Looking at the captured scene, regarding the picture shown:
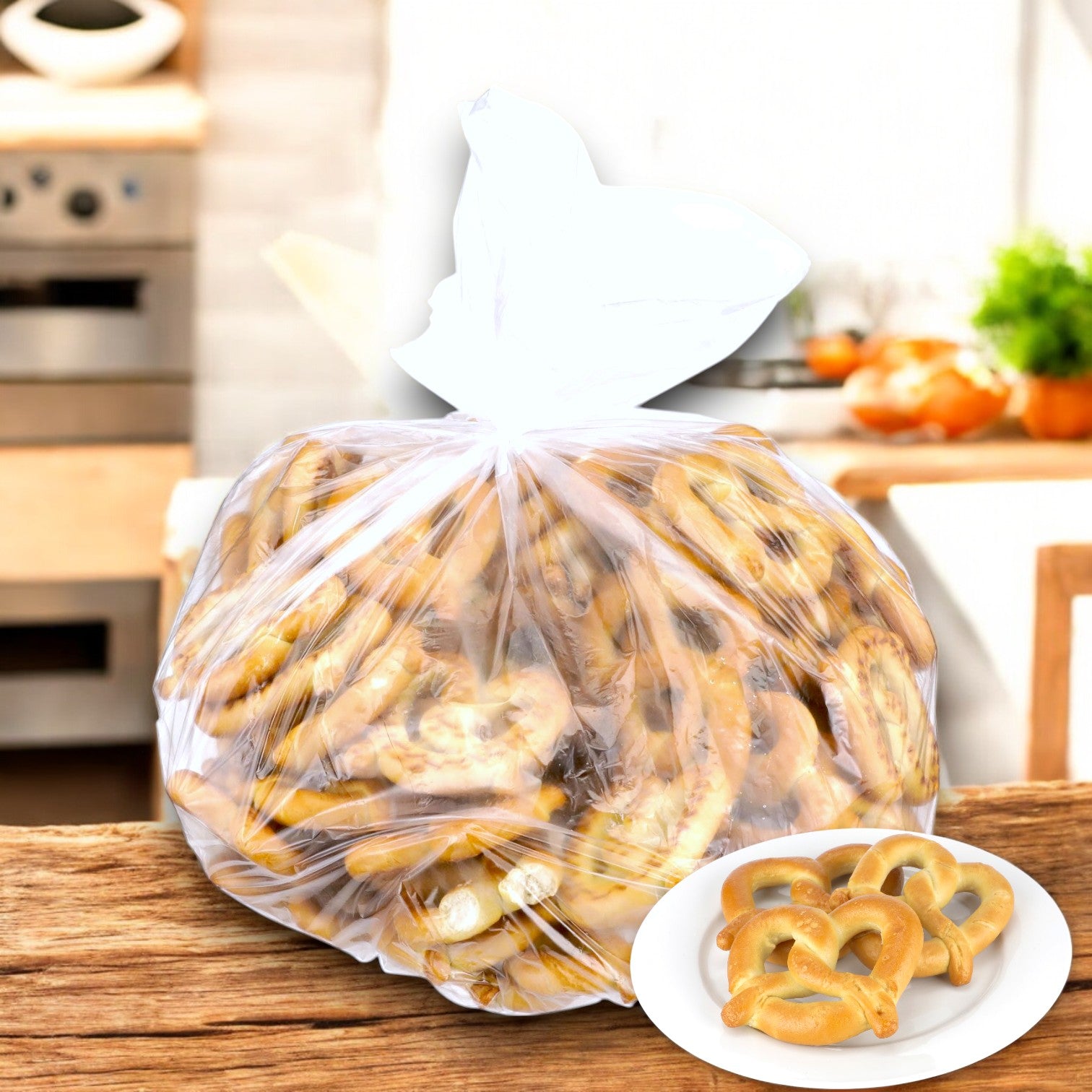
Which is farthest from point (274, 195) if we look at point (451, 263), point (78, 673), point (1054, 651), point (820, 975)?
point (820, 975)

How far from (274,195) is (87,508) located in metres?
0.72

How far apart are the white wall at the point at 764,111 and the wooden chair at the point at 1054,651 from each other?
3.76ft

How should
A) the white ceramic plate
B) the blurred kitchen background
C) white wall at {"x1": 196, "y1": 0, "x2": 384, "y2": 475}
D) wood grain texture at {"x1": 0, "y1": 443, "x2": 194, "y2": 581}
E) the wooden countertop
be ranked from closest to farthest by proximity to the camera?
the white ceramic plate → the blurred kitchen background → the wooden countertop → wood grain texture at {"x1": 0, "y1": 443, "x2": 194, "y2": 581} → white wall at {"x1": 196, "y1": 0, "x2": 384, "y2": 475}

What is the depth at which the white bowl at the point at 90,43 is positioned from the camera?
7.07 ft

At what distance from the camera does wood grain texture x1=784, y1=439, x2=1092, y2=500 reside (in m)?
2.07

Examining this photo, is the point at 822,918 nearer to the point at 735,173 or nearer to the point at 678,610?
the point at 678,610

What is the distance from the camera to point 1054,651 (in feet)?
6.02

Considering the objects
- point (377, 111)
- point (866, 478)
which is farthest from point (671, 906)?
point (377, 111)

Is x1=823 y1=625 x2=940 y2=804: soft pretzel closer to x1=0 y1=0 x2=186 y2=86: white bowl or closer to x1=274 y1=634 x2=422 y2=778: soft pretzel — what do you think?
x1=274 y1=634 x2=422 y2=778: soft pretzel

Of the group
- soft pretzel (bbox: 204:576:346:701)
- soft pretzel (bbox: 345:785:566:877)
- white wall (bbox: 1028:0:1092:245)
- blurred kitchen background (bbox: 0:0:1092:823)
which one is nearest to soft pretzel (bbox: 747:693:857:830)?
soft pretzel (bbox: 345:785:566:877)

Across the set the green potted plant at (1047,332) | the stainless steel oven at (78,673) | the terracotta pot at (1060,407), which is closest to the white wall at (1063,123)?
the green potted plant at (1047,332)

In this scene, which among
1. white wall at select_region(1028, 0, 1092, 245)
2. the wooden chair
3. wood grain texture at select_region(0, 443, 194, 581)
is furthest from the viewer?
white wall at select_region(1028, 0, 1092, 245)

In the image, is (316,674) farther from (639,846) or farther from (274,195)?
(274,195)

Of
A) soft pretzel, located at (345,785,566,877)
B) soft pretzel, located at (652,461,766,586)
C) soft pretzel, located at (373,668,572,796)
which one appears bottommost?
soft pretzel, located at (345,785,566,877)
